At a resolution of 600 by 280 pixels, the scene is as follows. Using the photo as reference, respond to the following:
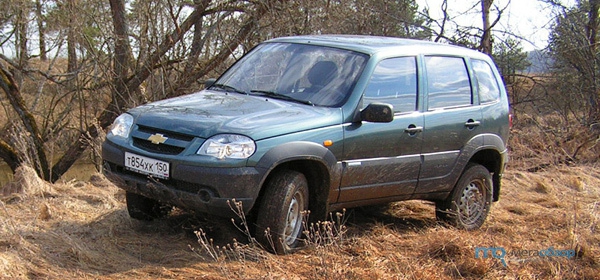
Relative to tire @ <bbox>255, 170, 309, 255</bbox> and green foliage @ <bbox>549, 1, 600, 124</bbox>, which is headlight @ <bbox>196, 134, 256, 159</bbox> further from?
green foliage @ <bbox>549, 1, 600, 124</bbox>

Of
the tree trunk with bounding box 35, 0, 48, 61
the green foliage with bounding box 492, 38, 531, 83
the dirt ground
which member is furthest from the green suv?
the tree trunk with bounding box 35, 0, 48, 61

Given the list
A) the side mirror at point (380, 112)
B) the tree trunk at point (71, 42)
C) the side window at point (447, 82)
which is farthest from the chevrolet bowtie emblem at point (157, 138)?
the tree trunk at point (71, 42)

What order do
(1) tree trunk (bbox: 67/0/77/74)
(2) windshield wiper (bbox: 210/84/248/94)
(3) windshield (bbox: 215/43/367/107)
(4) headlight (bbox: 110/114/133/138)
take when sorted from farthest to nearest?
Result: (1) tree trunk (bbox: 67/0/77/74) → (2) windshield wiper (bbox: 210/84/248/94) → (3) windshield (bbox: 215/43/367/107) → (4) headlight (bbox: 110/114/133/138)

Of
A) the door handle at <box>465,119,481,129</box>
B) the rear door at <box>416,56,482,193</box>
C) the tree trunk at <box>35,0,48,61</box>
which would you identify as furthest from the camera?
the tree trunk at <box>35,0,48,61</box>

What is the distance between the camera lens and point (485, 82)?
6.55 m

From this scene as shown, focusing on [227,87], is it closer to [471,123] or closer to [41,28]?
[471,123]

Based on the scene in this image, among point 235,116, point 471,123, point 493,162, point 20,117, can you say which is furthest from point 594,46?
point 235,116

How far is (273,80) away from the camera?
5582 millimetres

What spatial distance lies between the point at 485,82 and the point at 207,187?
3.31 metres

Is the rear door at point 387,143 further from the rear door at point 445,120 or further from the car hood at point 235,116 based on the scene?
the car hood at point 235,116

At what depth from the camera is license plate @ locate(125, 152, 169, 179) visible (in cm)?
457

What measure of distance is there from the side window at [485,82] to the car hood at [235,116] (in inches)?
78.3

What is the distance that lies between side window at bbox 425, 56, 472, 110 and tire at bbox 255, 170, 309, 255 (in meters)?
1.63

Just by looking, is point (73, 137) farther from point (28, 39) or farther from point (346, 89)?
point (346, 89)
